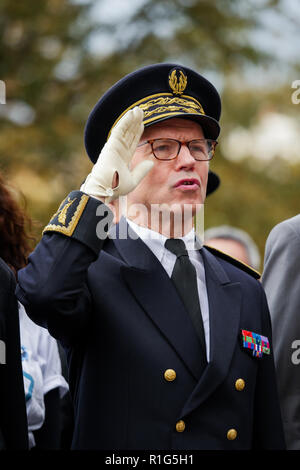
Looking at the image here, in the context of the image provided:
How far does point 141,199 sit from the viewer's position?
287 centimetres

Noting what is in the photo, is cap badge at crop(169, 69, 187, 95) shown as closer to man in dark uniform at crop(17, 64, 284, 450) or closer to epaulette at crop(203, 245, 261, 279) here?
man in dark uniform at crop(17, 64, 284, 450)

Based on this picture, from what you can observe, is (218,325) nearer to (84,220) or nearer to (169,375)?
(169,375)

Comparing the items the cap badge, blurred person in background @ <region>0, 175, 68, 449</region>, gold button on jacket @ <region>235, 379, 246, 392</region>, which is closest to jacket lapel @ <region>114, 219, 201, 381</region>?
gold button on jacket @ <region>235, 379, 246, 392</region>

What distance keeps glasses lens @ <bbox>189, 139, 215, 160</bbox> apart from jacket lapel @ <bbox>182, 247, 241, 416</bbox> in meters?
0.37

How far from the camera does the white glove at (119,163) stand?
103 inches

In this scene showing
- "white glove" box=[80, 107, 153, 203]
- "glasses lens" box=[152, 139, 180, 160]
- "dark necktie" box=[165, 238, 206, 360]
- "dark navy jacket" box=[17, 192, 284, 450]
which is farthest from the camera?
"glasses lens" box=[152, 139, 180, 160]

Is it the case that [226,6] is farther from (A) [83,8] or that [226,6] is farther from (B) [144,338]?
(B) [144,338]

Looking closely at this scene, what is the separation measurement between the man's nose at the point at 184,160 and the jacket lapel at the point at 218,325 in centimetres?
38

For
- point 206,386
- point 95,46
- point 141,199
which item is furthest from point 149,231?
point 95,46

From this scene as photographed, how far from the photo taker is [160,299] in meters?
2.71

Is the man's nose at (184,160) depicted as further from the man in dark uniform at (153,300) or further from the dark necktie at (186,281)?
the dark necktie at (186,281)

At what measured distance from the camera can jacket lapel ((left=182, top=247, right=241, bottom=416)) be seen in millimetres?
2598

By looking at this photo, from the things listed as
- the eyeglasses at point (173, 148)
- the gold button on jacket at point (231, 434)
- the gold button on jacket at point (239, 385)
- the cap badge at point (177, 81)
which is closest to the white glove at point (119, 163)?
the eyeglasses at point (173, 148)
